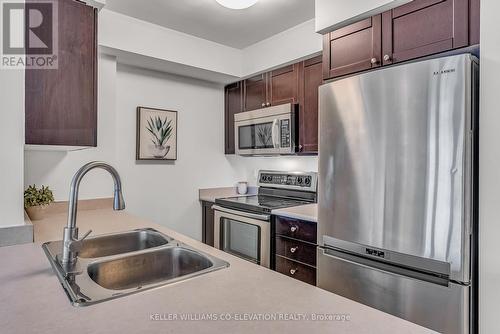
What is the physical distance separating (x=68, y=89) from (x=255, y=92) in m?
1.82

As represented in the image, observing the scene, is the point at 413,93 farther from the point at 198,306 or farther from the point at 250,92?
the point at 250,92

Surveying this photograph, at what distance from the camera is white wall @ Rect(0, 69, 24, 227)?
1.37 meters

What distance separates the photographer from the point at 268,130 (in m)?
2.92

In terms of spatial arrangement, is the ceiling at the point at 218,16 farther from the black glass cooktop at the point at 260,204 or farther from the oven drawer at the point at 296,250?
the oven drawer at the point at 296,250

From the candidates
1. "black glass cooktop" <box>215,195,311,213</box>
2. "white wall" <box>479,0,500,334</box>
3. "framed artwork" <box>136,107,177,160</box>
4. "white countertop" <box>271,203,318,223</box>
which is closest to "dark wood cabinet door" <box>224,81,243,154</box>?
"framed artwork" <box>136,107,177,160</box>

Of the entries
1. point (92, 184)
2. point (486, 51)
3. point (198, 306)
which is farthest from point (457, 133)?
point (92, 184)

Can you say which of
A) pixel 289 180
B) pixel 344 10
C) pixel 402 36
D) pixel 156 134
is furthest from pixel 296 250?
pixel 156 134

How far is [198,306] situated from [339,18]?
6.06ft

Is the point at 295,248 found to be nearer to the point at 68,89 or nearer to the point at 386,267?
the point at 386,267

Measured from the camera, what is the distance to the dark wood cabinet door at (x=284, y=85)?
2.76 m

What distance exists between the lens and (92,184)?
8.22 feet

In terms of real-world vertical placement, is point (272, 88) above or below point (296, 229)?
above

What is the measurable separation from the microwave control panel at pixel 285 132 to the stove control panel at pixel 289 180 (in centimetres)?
39

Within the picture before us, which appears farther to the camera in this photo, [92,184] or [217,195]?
[217,195]
